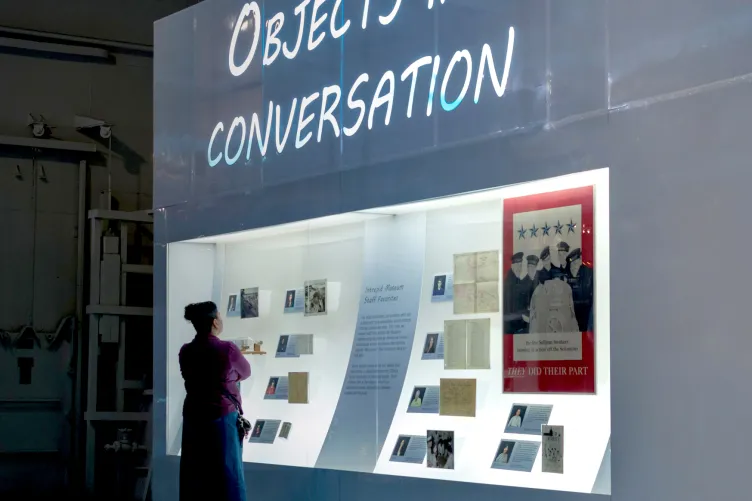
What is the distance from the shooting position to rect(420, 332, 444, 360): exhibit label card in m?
5.46

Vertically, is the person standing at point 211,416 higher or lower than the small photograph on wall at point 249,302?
lower

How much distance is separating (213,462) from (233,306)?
1504 mm

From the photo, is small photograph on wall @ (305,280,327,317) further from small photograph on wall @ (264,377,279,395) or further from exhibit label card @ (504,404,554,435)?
exhibit label card @ (504,404,554,435)

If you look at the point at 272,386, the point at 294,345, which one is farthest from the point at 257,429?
the point at 294,345

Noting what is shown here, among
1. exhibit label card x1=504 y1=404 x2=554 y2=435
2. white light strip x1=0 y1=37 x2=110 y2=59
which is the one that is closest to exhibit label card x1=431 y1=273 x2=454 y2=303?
exhibit label card x1=504 y1=404 x2=554 y2=435

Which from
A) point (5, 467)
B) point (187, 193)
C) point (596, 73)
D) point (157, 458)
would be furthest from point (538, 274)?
point (5, 467)

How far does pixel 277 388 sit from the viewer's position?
6.63 m

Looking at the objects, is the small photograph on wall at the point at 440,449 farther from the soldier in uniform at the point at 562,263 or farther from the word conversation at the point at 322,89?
the word conversation at the point at 322,89

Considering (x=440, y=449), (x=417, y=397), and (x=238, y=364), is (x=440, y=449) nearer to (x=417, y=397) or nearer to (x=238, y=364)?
(x=417, y=397)

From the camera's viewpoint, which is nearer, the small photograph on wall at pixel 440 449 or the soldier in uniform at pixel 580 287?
the soldier in uniform at pixel 580 287

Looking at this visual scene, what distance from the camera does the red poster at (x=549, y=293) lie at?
14.7ft

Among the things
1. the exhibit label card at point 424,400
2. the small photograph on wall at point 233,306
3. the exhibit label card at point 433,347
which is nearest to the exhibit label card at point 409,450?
the exhibit label card at point 424,400

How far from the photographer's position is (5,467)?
396 inches

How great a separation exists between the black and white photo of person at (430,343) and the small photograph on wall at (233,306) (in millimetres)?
1940
